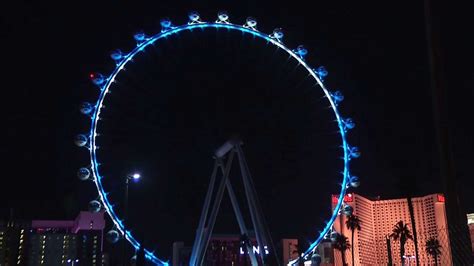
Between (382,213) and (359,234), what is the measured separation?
60.2 feet

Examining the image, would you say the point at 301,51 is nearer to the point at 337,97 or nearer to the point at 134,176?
the point at 337,97

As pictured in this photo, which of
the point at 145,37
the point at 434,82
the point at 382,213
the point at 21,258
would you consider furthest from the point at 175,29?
the point at 382,213

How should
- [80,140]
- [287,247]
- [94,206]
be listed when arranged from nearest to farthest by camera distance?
[94,206] < [80,140] < [287,247]

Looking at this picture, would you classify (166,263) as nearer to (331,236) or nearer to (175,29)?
(331,236)

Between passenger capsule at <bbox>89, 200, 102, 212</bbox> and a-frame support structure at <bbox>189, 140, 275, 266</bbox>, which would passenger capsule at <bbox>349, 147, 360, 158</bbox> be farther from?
passenger capsule at <bbox>89, 200, 102, 212</bbox>

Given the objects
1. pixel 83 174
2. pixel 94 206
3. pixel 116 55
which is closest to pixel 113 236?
pixel 94 206

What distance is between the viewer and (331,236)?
119 ft

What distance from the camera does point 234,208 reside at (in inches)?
1499

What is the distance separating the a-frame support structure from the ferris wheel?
2.95 meters

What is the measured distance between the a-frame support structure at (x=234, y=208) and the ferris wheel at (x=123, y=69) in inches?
116

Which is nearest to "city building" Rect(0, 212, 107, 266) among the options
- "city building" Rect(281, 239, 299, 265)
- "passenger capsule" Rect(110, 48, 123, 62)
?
"city building" Rect(281, 239, 299, 265)

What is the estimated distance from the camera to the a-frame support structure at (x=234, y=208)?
114 feet

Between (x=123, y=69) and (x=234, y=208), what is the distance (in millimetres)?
11791

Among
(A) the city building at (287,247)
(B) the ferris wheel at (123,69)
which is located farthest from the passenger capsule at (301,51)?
(A) the city building at (287,247)
